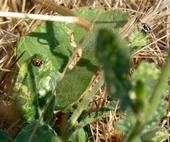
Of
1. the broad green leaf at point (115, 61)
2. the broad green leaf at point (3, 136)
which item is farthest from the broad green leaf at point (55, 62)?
the broad green leaf at point (115, 61)

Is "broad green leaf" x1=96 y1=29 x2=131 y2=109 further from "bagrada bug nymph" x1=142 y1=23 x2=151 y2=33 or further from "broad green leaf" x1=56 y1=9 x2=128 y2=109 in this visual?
"bagrada bug nymph" x1=142 y1=23 x2=151 y2=33

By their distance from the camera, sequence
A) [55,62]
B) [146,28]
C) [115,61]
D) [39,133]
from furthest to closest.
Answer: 1. [146,28]
2. [55,62]
3. [39,133]
4. [115,61]

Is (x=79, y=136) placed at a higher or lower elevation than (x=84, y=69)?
lower

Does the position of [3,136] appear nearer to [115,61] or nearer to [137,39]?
[137,39]

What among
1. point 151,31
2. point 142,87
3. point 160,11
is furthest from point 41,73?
point 142,87

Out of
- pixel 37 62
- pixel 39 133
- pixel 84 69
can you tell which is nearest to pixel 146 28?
pixel 84 69

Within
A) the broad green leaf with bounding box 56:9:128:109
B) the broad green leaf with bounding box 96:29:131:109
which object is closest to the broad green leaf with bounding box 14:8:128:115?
the broad green leaf with bounding box 56:9:128:109

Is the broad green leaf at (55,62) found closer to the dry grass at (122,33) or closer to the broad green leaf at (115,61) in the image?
the dry grass at (122,33)
